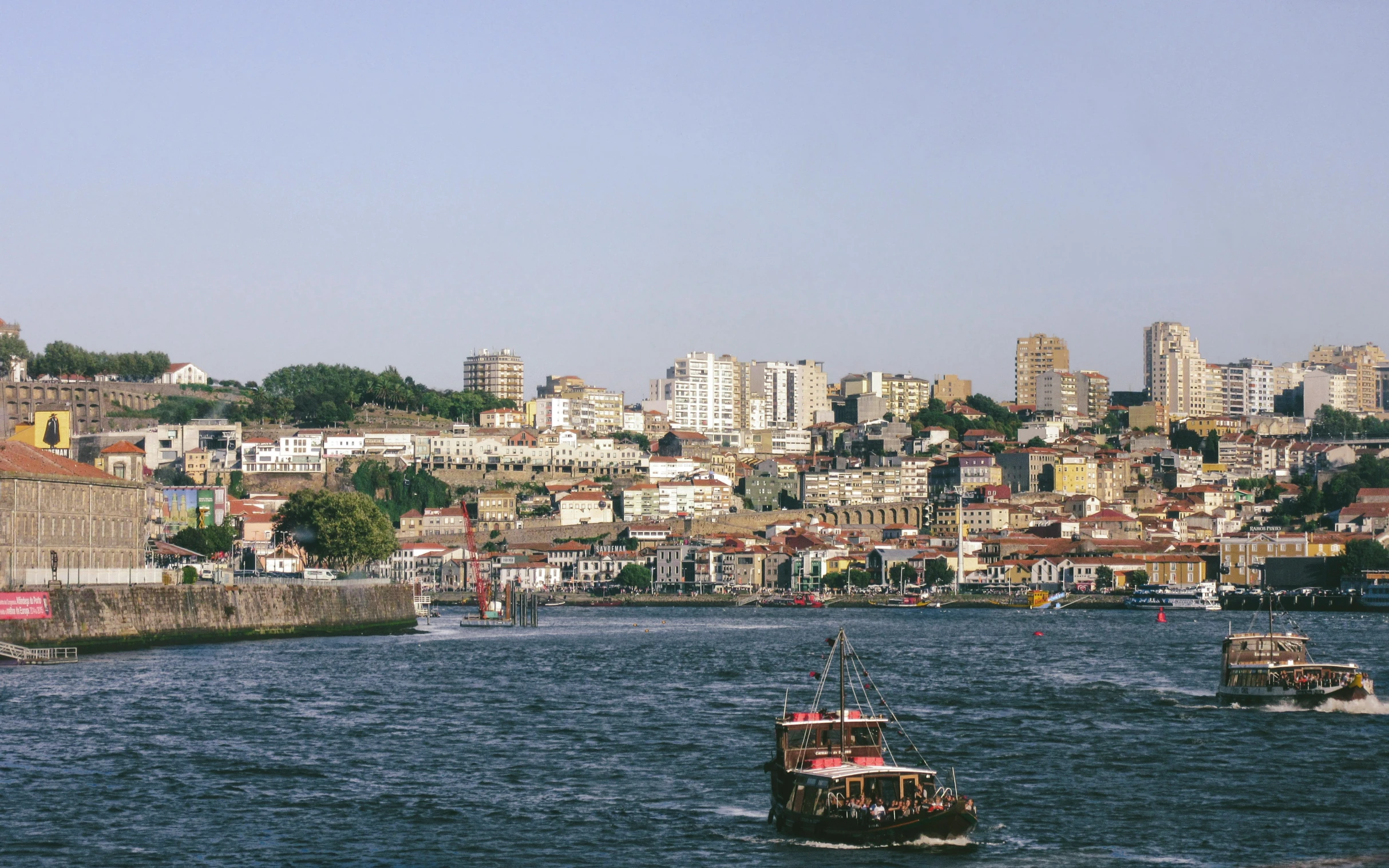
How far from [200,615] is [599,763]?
34.6 meters

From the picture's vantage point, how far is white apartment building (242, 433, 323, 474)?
170 metres

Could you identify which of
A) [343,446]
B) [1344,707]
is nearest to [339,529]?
[1344,707]

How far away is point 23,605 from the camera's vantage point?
176 ft

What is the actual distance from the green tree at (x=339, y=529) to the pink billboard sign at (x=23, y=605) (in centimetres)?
4016

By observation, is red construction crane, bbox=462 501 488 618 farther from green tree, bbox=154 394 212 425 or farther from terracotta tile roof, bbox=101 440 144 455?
terracotta tile roof, bbox=101 440 144 455

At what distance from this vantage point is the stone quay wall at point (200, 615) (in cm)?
5584

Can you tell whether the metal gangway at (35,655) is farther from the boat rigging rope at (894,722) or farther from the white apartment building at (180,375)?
the white apartment building at (180,375)

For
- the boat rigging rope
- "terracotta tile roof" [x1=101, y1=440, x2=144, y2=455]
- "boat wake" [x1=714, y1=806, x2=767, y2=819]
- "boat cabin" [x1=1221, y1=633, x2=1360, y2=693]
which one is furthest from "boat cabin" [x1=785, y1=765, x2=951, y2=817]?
"terracotta tile roof" [x1=101, y1=440, x2=144, y2=455]

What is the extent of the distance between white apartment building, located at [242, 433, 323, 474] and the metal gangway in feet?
381

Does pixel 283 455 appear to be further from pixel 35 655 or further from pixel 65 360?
pixel 35 655

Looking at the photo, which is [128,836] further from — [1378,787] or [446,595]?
[446,595]

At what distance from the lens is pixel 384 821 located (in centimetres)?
2748

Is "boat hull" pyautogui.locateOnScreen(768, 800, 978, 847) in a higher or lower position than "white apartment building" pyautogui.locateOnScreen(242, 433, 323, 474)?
lower

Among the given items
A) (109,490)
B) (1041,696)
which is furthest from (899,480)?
(1041,696)
